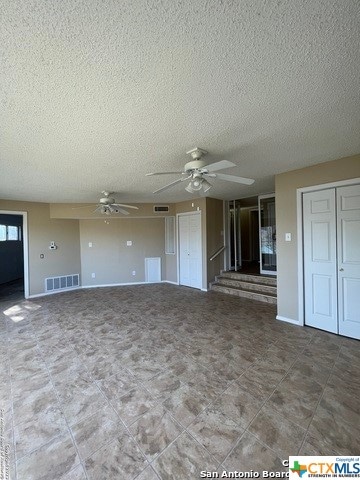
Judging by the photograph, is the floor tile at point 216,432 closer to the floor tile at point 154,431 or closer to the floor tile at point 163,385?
the floor tile at point 154,431

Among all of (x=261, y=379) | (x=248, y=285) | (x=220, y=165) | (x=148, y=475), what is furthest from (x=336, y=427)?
(x=248, y=285)

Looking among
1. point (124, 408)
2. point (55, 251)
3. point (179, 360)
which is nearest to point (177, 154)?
point (179, 360)

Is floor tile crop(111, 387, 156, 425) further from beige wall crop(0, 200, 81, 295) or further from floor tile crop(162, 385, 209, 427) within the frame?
beige wall crop(0, 200, 81, 295)

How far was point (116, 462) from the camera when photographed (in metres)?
1.39

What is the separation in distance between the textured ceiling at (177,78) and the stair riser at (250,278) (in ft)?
10.8

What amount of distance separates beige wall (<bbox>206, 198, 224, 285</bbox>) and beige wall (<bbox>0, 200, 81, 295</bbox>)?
4.08 metres

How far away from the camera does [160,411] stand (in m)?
1.79

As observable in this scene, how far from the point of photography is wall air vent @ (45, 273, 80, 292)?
5930 mm

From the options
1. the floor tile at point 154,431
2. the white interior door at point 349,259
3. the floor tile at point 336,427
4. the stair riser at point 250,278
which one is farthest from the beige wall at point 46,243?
the white interior door at point 349,259

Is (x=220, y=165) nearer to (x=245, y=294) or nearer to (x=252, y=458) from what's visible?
(x=252, y=458)

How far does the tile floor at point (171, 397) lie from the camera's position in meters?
1.42

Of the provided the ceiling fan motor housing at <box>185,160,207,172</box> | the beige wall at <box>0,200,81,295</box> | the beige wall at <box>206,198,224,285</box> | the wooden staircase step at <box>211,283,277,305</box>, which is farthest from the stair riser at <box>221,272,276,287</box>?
the beige wall at <box>0,200,81,295</box>

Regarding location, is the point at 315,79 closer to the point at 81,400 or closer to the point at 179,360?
the point at 179,360

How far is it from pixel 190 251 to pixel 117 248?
2.39 m
